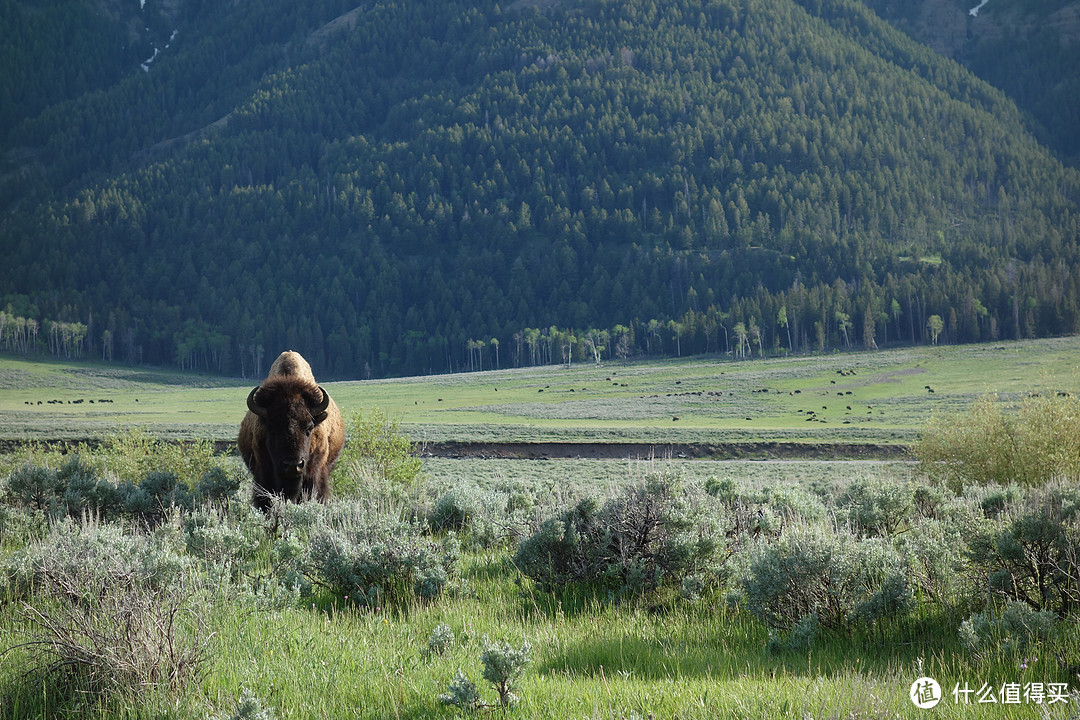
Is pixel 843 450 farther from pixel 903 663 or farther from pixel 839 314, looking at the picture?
pixel 839 314

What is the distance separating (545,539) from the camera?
6.94 metres

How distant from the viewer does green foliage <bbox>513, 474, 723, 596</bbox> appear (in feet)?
21.6

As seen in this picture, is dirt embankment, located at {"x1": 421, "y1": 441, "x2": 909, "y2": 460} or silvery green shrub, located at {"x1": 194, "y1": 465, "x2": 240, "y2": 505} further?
dirt embankment, located at {"x1": 421, "y1": 441, "x2": 909, "y2": 460}

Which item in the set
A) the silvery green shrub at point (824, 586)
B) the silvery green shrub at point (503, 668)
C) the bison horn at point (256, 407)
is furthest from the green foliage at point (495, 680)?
the bison horn at point (256, 407)

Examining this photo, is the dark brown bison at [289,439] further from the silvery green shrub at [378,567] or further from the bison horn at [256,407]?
the silvery green shrub at [378,567]

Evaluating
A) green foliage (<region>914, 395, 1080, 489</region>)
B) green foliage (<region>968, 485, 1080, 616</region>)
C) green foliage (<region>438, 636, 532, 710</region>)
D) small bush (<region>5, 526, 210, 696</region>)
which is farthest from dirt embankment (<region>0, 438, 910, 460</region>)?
green foliage (<region>438, 636, 532, 710</region>)

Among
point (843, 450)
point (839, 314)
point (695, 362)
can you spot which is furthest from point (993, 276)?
point (843, 450)

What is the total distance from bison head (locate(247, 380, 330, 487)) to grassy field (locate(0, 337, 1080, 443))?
2679 cm

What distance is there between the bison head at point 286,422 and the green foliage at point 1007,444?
14313 millimetres

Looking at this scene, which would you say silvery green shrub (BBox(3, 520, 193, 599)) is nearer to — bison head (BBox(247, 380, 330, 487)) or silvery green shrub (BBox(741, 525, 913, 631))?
bison head (BBox(247, 380, 330, 487))

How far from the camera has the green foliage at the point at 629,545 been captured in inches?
259

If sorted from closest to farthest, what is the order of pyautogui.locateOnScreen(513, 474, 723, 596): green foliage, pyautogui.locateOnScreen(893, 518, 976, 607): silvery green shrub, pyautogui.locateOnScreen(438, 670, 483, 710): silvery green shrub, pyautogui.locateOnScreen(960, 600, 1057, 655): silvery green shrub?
1. pyautogui.locateOnScreen(438, 670, 483, 710): silvery green shrub
2. pyautogui.locateOnScreen(960, 600, 1057, 655): silvery green shrub
3. pyautogui.locateOnScreen(893, 518, 976, 607): silvery green shrub
4. pyautogui.locateOnScreen(513, 474, 723, 596): green foliage

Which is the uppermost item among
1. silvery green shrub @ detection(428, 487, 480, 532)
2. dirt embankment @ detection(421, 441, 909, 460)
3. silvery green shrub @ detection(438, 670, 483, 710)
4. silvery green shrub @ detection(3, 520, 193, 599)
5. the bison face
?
the bison face

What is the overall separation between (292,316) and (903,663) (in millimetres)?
191641
